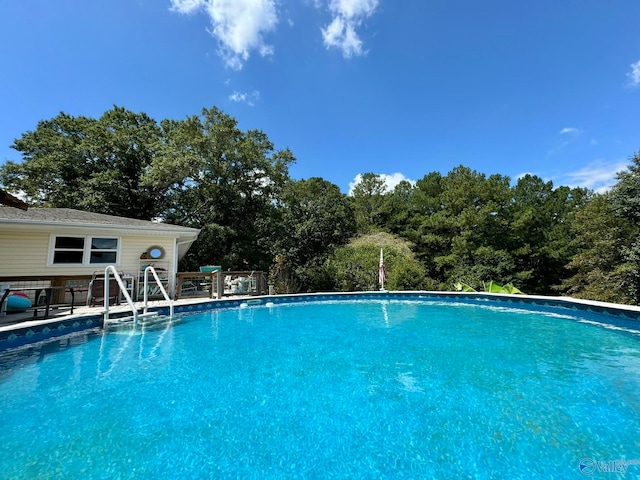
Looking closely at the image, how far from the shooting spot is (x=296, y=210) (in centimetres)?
2388

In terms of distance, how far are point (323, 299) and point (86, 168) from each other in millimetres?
17735

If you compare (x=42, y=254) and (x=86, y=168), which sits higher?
(x=86, y=168)

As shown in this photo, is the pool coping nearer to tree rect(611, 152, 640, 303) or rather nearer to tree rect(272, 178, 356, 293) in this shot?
tree rect(272, 178, 356, 293)

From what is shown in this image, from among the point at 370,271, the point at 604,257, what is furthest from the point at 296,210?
the point at 604,257

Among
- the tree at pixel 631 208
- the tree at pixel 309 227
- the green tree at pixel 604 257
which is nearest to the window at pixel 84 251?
the tree at pixel 309 227

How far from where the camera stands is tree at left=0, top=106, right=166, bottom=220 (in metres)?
17.7

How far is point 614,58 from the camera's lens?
13.3 m

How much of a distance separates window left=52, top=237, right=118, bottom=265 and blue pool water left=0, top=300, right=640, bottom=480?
4.74m

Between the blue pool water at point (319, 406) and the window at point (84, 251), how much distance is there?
4740mm

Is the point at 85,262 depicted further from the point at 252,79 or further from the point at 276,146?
the point at 276,146

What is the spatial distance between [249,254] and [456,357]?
50.7 feet

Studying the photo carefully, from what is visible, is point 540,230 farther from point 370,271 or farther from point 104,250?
point 104,250

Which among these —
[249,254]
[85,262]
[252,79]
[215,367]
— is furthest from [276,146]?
[215,367]

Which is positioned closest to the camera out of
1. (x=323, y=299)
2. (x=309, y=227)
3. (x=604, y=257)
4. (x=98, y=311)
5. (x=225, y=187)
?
(x=98, y=311)
